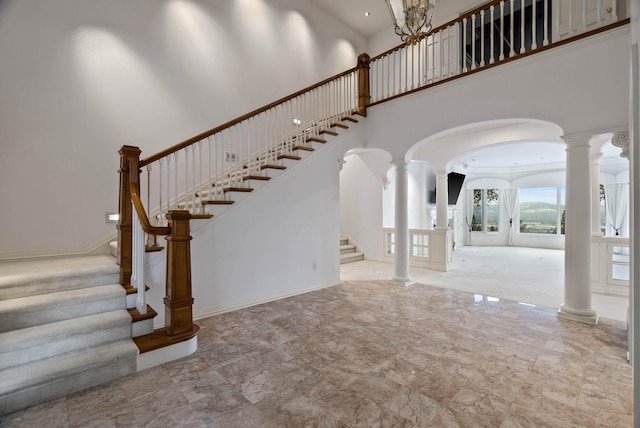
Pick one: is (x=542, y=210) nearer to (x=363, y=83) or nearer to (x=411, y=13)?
(x=363, y=83)

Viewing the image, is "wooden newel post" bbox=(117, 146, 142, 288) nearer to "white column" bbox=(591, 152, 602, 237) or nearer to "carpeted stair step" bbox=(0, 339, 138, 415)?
"carpeted stair step" bbox=(0, 339, 138, 415)

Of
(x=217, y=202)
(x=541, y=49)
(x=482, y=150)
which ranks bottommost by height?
(x=217, y=202)

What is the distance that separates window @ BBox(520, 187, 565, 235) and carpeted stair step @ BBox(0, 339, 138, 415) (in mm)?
13609

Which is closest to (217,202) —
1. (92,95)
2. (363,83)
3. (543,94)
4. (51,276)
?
(51,276)

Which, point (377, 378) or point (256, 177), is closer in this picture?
point (377, 378)

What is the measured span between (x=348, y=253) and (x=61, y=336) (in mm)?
6533

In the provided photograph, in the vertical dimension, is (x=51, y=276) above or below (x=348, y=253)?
above

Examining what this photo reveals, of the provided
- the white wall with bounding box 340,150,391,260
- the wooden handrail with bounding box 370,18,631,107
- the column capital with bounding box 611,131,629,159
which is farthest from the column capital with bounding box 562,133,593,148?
the white wall with bounding box 340,150,391,260

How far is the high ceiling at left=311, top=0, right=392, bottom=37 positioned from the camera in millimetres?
7051

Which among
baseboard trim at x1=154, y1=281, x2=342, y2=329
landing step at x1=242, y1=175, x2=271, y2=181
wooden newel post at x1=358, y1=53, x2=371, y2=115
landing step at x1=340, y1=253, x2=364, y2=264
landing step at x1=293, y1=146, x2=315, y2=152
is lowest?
baseboard trim at x1=154, y1=281, x2=342, y2=329

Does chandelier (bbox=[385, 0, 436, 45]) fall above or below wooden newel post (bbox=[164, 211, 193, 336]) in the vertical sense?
above

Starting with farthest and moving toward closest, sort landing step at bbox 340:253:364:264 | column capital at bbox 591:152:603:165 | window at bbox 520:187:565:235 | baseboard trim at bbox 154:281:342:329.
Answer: window at bbox 520:187:565:235
landing step at bbox 340:253:364:264
column capital at bbox 591:152:603:165
baseboard trim at bbox 154:281:342:329

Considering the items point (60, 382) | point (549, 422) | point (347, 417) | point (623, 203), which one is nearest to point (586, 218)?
point (549, 422)

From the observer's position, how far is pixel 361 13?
7.42 meters
